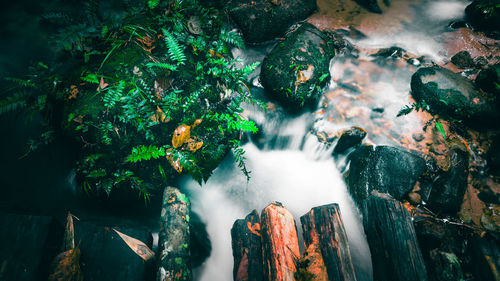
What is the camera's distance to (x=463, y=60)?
5531 mm

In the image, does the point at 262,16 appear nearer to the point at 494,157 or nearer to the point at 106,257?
the point at 106,257

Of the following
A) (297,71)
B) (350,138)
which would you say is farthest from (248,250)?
(297,71)

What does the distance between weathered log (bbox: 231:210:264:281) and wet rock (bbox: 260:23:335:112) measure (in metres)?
3.04

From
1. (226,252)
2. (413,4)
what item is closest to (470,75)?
(413,4)

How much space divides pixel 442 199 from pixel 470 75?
3923 millimetres

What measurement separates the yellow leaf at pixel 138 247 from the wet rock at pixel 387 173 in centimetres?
399

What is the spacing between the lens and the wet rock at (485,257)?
3005 mm

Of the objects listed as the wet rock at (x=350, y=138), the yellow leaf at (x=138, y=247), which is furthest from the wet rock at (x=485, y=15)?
the yellow leaf at (x=138, y=247)

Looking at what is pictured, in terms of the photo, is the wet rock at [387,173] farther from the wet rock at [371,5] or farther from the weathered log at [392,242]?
the wet rock at [371,5]

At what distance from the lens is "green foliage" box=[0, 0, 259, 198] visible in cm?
310

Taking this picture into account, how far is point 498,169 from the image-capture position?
13.9 feet

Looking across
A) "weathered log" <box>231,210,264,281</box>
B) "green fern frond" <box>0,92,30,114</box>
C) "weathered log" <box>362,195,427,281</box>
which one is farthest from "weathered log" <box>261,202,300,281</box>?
"green fern frond" <box>0,92,30,114</box>

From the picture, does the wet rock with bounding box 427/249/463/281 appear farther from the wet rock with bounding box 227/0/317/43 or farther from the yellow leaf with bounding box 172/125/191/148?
the wet rock with bounding box 227/0/317/43

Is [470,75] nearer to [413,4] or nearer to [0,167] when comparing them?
[413,4]
